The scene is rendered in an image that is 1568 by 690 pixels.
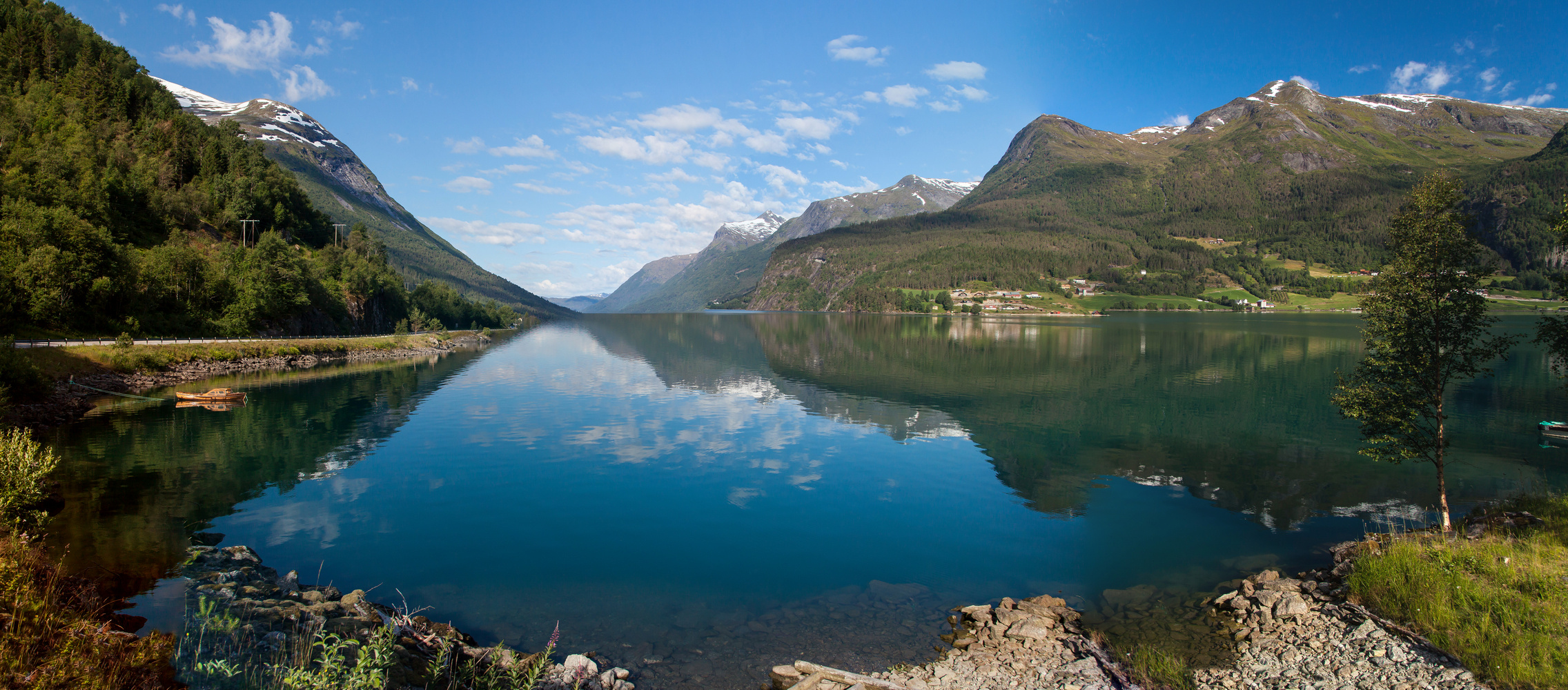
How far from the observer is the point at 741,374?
6244 cm

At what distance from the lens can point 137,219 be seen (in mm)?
77125

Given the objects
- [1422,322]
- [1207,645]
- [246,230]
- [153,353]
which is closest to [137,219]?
[246,230]

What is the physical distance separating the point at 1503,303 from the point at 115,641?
259 metres

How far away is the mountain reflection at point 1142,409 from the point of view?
2417 cm

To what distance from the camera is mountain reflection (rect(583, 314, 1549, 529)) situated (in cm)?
2417

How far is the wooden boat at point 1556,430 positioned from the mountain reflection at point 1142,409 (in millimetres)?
868

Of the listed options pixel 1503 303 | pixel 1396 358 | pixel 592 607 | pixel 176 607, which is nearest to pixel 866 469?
pixel 592 607

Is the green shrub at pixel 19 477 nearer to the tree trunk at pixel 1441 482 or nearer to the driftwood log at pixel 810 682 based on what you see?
the driftwood log at pixel 810 682

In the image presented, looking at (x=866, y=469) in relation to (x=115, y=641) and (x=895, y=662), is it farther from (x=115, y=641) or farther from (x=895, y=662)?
(x=115, y=641)

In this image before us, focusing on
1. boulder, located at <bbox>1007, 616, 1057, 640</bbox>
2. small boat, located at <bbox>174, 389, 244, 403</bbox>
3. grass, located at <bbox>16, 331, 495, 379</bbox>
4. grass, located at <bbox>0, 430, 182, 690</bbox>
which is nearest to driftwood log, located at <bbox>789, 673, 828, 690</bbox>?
boulder, located at <bbox>1007, 616, 1057, 640</bbox>

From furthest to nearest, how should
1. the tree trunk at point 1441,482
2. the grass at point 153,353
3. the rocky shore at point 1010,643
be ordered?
the grass at point 153,353, the tree trunk at point 1441,482, the rocky shore at point 1010,643

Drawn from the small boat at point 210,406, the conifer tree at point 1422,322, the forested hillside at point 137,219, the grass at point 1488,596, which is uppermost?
the forested hillside at point 137,219

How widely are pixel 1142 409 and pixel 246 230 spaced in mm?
123513

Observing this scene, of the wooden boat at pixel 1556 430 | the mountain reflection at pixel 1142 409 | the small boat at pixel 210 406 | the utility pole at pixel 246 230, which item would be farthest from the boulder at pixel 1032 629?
the utility pole at pixel 246 230
